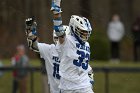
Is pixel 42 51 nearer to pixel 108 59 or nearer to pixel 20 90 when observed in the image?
pixel 20 90

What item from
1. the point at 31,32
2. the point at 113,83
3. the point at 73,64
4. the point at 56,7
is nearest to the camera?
the point at 56,7

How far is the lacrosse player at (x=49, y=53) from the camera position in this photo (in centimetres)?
1255

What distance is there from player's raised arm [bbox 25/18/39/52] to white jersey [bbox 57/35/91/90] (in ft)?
2.50

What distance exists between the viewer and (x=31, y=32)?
1259 centimetres

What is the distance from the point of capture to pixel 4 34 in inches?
1135

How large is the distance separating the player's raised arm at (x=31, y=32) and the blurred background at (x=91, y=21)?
179 cm

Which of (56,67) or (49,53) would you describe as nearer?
(56,67)

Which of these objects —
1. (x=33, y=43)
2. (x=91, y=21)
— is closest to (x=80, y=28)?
(x=33, y=43)

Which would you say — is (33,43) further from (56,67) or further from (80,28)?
(80,28)

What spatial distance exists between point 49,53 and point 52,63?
0.18 meters

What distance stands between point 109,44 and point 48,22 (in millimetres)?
11127

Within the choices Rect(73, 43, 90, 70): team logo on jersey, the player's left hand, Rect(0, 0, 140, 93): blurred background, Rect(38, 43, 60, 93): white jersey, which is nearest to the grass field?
Rect(0, 0, 140, 93): blurred background

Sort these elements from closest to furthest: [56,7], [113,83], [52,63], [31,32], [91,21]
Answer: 1. [56,7]
2. [31,32]
3. [52,63]
4. [91,21]
5. [113,83]

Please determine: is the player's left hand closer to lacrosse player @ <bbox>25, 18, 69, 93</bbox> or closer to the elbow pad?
lacrosse player @ <bbox>25, 18, 69, 93</bbox>
